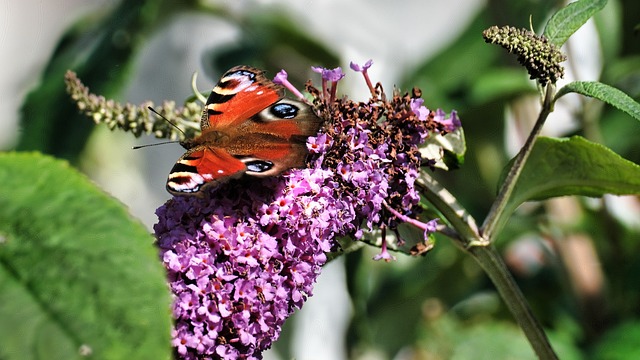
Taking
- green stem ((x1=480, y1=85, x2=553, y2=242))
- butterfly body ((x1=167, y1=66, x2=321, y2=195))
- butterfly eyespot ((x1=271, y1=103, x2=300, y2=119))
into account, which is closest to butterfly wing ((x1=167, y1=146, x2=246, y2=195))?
butterfly body ((x1=167, y1=66, x2=321, y2=195))

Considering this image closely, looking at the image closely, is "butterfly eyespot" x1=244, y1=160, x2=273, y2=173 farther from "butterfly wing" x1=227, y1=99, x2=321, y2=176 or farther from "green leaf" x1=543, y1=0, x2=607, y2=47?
"green leaf" x1=543, y1=0, x2=607, y2=47

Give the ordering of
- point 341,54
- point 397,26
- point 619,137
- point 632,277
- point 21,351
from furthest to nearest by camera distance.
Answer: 1. point 397,26
2. point 341,54
3. point 619,137
4. point 632,277
5. point 21,351

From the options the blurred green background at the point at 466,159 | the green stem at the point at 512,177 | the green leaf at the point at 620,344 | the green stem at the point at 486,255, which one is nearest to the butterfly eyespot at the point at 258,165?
the green stem at the point at 486,255

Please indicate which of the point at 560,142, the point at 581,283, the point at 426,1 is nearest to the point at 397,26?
the point at 426,1

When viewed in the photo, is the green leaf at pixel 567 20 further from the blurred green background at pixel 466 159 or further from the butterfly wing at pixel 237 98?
the blurred green background at pixel 466 159

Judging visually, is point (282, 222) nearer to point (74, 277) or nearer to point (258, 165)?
point (258, 165)

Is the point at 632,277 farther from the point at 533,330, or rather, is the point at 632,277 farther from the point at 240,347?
the point at 240,347
